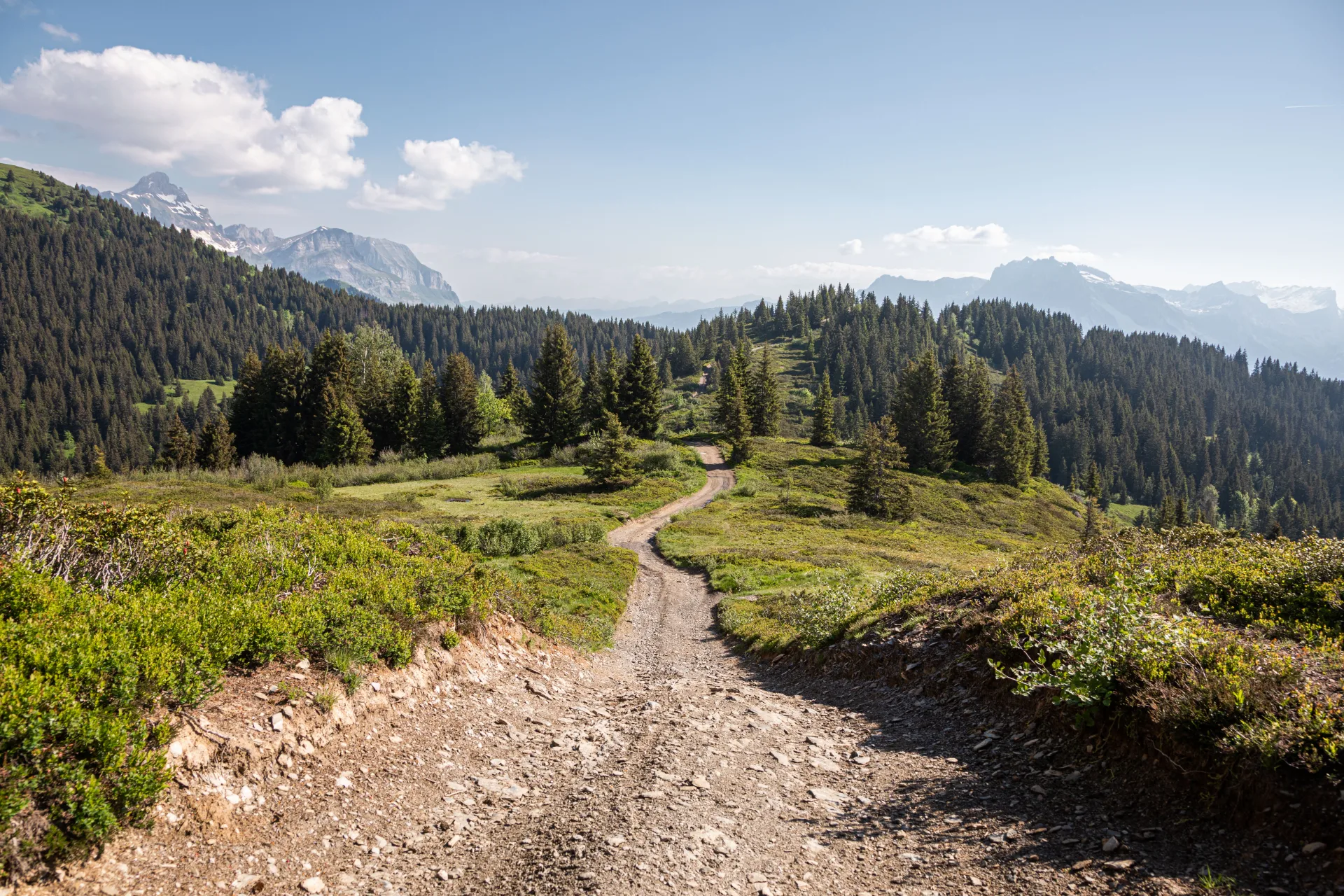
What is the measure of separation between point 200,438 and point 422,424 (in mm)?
20890

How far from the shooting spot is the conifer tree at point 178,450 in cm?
5691

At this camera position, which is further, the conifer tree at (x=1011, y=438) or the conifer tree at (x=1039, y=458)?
the conifer tree at (x=1039, y=458)

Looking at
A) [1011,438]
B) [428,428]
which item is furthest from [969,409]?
[428,428]

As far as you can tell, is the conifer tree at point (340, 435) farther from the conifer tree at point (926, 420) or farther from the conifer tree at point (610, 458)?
the conifer tree at point (926, 420)

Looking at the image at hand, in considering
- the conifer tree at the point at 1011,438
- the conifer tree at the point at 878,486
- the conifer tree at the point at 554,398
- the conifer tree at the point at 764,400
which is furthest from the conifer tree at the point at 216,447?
the conifer tree at the point at 1011,438

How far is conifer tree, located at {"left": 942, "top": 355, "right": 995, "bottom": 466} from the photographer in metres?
85.4

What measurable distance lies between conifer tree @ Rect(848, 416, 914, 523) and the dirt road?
5107 centimetres

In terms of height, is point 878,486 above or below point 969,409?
below

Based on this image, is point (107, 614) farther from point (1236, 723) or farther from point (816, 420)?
point (816, 420)

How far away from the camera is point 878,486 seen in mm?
59156

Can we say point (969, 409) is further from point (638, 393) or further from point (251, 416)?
point (251, 416)

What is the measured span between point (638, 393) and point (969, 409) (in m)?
46.5

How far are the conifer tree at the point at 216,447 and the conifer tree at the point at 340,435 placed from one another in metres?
7.40

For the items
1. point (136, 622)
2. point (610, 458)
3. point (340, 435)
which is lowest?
point (340, 435)
